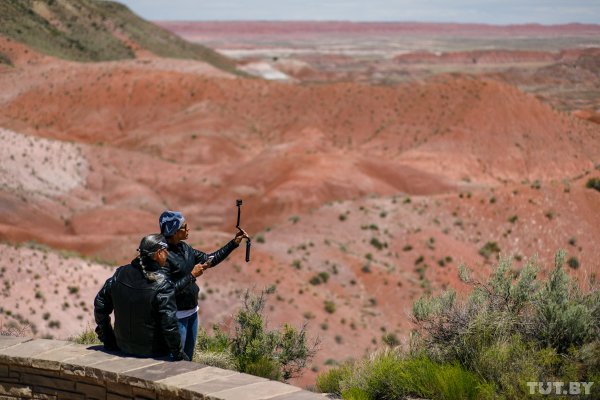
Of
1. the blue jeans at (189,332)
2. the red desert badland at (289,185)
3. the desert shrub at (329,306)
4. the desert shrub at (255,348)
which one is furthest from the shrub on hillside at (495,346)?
the desert shrub at (329,306)

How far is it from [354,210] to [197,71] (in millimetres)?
39533

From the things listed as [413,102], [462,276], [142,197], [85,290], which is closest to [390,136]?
[413,102]

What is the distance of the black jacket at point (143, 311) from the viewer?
20.6 feet

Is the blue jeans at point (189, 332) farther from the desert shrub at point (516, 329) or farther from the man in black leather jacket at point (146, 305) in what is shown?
the desert shrub at point (516, 329)

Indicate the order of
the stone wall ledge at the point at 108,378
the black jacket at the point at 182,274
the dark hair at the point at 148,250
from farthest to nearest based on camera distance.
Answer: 1. the black jacket at the point at 182,274
2. the dark hair at the point at 148,250
3. the stone wall ledge at the point at 108,378

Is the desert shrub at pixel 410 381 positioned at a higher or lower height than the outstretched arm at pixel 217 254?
lower

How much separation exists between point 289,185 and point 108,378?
33.5 m

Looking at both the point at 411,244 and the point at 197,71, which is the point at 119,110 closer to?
the point at 197,71

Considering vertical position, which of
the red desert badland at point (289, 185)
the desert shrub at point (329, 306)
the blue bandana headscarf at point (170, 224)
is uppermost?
the blue bandana headscarf at point (170, 224)

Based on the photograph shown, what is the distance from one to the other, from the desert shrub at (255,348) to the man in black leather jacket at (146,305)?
3.82ft

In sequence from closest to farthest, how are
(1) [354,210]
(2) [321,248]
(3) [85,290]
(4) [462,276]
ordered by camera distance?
(4) [462,276], (3) [85,290], (2) [321,248], (1) [354,210]

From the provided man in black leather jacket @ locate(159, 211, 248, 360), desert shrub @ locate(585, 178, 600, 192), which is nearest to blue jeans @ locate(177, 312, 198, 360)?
man in black leather jacket @ locate(159, 211, 248, 360)

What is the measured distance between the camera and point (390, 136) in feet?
179

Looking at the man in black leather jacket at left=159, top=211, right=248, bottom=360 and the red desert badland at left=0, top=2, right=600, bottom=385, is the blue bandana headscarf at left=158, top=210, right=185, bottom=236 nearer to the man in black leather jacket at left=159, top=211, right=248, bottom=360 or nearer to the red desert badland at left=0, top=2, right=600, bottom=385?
the man in black leather jacket at left=159, top=211, right=248, bottom=360
